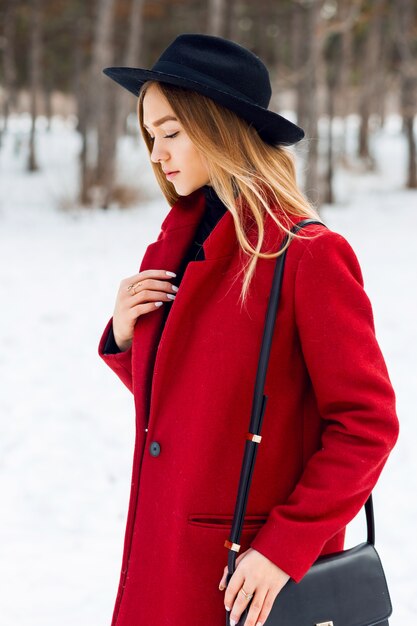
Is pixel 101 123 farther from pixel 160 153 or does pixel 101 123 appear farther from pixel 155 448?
pixel 155 448

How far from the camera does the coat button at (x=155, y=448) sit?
1512 mm

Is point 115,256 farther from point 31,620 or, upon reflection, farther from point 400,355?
point 31,620

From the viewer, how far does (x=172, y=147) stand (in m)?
1.56

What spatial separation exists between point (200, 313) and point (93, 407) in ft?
12.8

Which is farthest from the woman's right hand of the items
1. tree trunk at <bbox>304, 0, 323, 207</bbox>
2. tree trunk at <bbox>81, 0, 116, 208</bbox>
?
tree trunk at <bbox>81, 0, 116, 208</bbox>

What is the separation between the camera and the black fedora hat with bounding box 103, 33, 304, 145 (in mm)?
1500

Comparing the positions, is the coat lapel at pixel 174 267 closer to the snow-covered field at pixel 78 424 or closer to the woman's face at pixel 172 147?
the woman's face at pixel 172 147

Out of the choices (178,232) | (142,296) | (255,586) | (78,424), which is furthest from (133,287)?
(78,424)

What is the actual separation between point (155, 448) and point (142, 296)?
0.34 m

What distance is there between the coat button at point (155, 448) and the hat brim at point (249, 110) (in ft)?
2.30

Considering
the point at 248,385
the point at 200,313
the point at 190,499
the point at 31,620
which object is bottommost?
the point at 31,620

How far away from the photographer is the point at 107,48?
13.5 metres

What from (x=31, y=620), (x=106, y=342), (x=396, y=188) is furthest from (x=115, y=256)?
(x=396, y=188)

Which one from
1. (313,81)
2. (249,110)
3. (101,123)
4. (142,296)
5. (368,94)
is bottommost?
(142,296)
